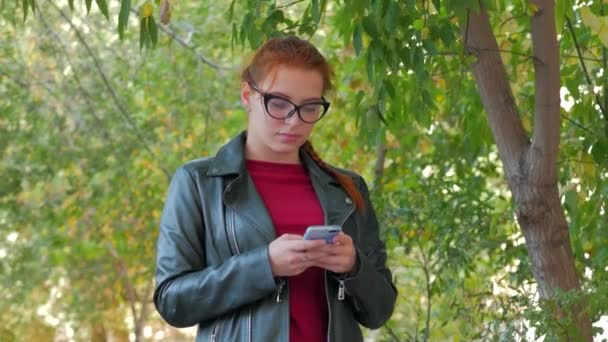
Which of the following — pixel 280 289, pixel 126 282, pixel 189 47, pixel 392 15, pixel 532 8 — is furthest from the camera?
pixel 126 282

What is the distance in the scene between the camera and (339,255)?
2246mm

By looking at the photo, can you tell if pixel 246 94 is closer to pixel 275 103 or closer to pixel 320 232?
pixel 275 103

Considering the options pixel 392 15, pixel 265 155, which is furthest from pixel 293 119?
pixel 392 15

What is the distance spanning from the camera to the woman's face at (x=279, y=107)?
7.68ft

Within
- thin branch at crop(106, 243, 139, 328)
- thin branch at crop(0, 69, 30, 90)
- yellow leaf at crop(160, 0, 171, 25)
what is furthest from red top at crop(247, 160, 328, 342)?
thin branch at crop(106, 243, 139, 328)

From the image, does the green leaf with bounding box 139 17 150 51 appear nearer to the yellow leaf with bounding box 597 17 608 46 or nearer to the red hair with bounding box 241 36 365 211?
the red hair with bounding box 241 36 365 211

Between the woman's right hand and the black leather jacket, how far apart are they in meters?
0.02

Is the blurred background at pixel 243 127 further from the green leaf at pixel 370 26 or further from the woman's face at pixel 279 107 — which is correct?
the woman's face at pixel 279 107

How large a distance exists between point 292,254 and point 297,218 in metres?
0.18

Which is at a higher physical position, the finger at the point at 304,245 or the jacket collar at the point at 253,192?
the jacket collar at the point at 253,192

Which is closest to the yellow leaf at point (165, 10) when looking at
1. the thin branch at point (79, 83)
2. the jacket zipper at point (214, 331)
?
the jacket zipper at point (214, 331)

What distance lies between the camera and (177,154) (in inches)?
378

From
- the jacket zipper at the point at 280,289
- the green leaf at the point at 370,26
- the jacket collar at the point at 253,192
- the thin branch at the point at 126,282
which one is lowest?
the thin branch at the point at 126,282

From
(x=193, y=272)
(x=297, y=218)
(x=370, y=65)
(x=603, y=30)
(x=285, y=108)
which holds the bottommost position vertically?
(x=193, y=272)
